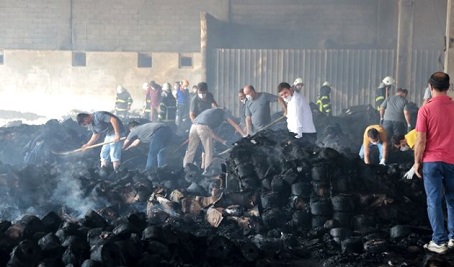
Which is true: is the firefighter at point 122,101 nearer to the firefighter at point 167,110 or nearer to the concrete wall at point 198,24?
the concrete wall at point 198,24

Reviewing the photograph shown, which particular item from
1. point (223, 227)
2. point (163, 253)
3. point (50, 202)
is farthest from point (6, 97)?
point (163, 253)

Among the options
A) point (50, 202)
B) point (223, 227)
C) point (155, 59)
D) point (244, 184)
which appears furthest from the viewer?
point (155, 59)

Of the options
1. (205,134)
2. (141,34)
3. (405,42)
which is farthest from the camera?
(141,34)

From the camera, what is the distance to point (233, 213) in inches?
382

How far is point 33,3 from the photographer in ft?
101

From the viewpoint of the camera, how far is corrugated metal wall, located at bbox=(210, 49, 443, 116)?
83.7ft

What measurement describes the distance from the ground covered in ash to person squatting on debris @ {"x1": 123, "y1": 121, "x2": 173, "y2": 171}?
738mm

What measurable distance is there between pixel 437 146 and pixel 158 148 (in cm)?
758

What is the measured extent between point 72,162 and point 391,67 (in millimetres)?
14400

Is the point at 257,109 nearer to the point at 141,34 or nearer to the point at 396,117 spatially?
the point at 396,117

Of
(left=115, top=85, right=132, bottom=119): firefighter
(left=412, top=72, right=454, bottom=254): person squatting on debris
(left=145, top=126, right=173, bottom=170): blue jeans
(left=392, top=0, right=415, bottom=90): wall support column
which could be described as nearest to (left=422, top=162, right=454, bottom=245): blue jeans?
(left=412, top=72, right=454, bottom=254): person squatting on debris

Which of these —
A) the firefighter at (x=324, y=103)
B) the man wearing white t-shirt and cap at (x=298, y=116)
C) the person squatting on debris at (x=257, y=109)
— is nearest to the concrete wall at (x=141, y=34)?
the firefighter at (x=324, y=103)

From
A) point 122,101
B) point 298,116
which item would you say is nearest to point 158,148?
point 298,116

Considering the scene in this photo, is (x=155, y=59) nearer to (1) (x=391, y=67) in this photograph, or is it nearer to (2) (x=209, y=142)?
(1) (x=391, y=67)
